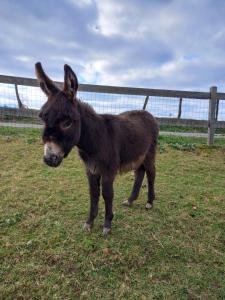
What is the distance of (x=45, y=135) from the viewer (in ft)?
10.5

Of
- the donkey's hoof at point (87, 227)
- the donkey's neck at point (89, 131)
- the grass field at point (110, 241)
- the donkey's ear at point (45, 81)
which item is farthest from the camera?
the donkey's hoof at point (87, 227)

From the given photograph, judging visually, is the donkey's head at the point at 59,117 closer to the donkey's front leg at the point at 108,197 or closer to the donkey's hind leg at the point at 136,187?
the donkey's front leg at the point at 108,197

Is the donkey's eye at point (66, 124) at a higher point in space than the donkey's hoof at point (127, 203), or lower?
higher

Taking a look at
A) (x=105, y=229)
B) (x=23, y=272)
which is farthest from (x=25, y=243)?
(x=105, y=229)

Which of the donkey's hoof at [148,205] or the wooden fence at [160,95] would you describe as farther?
the wooden fence at [160,95]

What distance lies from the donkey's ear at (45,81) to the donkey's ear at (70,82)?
15cm

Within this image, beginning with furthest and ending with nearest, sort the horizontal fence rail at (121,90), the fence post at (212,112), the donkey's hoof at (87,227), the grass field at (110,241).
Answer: the fence post at (212,112) < the horizontal fence rail at (121,90) < the donkey's hoof at (87,227) < the grass field at (110,241)

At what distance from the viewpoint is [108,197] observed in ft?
13.2

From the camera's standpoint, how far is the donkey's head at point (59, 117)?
317cm

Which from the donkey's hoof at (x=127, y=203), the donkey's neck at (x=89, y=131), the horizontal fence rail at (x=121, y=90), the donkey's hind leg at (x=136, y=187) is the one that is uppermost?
the horizontal fence rail at (x=121, y=90)

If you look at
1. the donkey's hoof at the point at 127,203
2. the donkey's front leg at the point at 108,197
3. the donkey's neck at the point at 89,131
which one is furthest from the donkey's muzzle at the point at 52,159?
the donkey's hoof at the point at 127,203

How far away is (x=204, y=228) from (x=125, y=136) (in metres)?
1.70

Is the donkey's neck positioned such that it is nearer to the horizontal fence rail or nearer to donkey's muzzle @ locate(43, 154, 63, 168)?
donkey's muzzle @ locate(43, 154, 63, 168)

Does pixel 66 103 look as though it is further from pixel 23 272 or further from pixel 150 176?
pixel 150 176
